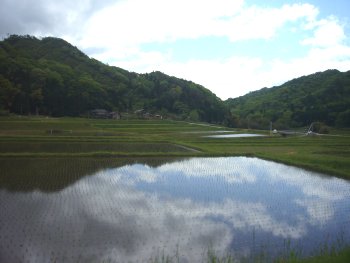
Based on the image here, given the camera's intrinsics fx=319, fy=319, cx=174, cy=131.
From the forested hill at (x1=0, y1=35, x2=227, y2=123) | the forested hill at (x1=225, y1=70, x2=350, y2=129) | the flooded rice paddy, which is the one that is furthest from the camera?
the forested hill at (x1=225, y1=70, x2=350, y2=129)

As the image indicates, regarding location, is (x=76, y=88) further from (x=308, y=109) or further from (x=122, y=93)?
(x=308, y=109)

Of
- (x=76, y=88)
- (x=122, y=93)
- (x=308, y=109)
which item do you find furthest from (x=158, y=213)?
(x=308, y=109)

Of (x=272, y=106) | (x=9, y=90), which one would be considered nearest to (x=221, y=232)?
(x=9, y=90)

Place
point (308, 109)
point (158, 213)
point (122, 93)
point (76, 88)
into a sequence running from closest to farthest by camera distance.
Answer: point (158, 213), point (76, 88), point (122, 93), point (308, 109)

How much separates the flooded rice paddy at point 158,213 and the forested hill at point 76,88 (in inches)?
1289

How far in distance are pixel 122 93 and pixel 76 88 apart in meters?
15.2

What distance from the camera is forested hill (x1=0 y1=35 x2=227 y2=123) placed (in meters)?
47.4

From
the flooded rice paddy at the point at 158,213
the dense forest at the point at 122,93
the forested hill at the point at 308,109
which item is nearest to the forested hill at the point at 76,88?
the dense forest at the point at 122,93

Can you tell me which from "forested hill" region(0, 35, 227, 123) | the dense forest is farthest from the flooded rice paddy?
"forested hill" region(0, 35, 227, 123)

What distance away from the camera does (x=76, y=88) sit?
54.0 metres

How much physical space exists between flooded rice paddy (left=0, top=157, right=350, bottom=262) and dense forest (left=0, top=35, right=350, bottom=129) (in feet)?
107

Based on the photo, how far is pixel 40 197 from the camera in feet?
28.8

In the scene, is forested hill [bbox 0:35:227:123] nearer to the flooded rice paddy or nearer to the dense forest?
the dense forest

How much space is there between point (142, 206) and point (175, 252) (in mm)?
2871
